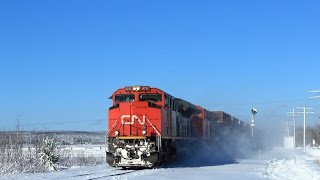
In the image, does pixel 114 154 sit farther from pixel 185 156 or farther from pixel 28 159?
pixel 185 156

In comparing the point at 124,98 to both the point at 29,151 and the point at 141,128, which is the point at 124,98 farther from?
the point at 29,151

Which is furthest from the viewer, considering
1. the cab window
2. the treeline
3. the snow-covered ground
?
the cab window

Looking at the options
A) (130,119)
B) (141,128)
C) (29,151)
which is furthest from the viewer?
(29,151)

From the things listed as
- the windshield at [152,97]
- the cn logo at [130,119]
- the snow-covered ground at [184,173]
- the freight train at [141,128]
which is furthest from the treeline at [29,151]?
the windshield at [152,97]

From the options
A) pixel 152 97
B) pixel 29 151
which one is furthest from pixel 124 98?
pixel 29 151

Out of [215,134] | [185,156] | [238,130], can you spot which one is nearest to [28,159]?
[185,156]

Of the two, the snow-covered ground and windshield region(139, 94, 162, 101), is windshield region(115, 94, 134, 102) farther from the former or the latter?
the snow-covered ground

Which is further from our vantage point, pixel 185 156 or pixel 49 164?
pixel 185 156

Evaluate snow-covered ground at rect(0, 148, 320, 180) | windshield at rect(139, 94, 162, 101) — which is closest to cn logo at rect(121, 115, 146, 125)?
windshield at rect(139, 94, 162, 101)

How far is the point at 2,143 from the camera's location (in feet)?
70.0

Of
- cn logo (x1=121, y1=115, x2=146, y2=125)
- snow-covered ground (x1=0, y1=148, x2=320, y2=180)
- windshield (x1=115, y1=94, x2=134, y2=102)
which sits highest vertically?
windshield (x1=115, y1=94, x2=134, y2=102)

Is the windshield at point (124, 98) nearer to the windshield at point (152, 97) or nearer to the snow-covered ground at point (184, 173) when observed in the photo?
the windshield at point (152, 97)

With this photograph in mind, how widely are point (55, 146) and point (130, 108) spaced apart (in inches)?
153

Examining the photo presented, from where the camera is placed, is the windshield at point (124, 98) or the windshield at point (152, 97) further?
the windshield at point (152, 97)
